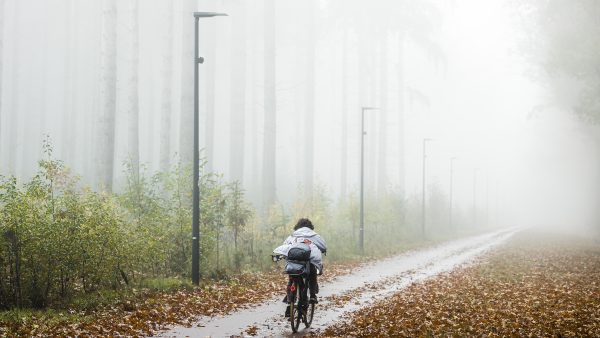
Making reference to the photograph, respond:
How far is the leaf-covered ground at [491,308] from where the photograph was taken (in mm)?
11031

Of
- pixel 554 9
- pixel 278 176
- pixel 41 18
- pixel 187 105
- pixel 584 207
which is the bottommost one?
pixel 584 207

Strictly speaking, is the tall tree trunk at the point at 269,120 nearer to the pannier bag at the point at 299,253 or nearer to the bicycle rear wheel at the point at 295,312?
the bicycle rear wheel at the point at 295,312

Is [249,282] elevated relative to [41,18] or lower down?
lower down

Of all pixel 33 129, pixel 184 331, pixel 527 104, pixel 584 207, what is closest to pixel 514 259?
pixel 184 331

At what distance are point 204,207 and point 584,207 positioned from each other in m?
78.2

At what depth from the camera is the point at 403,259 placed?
2792cm

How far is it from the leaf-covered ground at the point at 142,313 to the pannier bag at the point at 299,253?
235cm

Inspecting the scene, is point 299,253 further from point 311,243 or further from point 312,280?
point 312,280

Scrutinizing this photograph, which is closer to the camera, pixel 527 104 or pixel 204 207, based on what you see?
pixel 204 207

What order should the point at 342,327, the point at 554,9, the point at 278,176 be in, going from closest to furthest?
the point at 342,327
the point at 554,9
the point at 278,176

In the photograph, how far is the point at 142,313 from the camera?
39.2 feet

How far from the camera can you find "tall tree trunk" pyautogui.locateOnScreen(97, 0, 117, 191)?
2234 cm

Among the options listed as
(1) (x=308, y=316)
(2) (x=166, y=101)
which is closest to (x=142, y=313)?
(1) (x=308, y=316)

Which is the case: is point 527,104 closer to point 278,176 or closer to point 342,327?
point 278,176
